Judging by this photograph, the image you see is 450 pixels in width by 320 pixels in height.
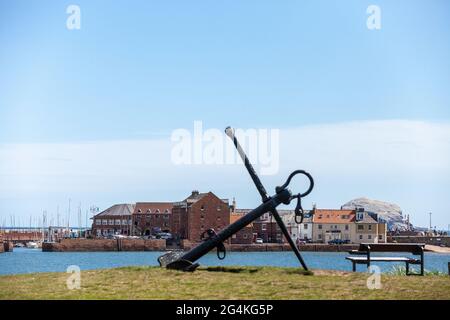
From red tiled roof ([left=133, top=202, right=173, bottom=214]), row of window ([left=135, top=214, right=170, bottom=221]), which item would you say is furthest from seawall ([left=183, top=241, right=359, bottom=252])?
red tiled roof ([left=133, top=202, right=173, bottom=214])

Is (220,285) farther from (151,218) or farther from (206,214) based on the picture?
(151,218)

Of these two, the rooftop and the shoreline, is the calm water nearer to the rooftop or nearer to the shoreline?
the shoreline

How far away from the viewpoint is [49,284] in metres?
17.2

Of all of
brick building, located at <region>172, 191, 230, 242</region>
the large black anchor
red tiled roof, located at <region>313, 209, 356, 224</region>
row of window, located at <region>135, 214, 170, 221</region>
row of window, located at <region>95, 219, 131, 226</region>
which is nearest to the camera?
the large black anchor

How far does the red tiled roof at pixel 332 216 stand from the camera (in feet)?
418

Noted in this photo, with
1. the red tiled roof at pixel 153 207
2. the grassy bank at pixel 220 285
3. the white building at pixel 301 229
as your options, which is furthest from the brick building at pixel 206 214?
the grassy bank at pixel 220 285

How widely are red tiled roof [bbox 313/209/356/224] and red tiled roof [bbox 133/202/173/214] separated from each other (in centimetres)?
2770

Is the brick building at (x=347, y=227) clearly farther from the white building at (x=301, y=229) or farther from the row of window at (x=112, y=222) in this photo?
the row of window at (x=112, y=222)

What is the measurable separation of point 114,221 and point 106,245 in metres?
15.7

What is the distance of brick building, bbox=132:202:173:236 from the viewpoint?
133m

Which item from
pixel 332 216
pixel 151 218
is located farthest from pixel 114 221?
pixel 332 216

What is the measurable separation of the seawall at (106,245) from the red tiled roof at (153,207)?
13758 mm
